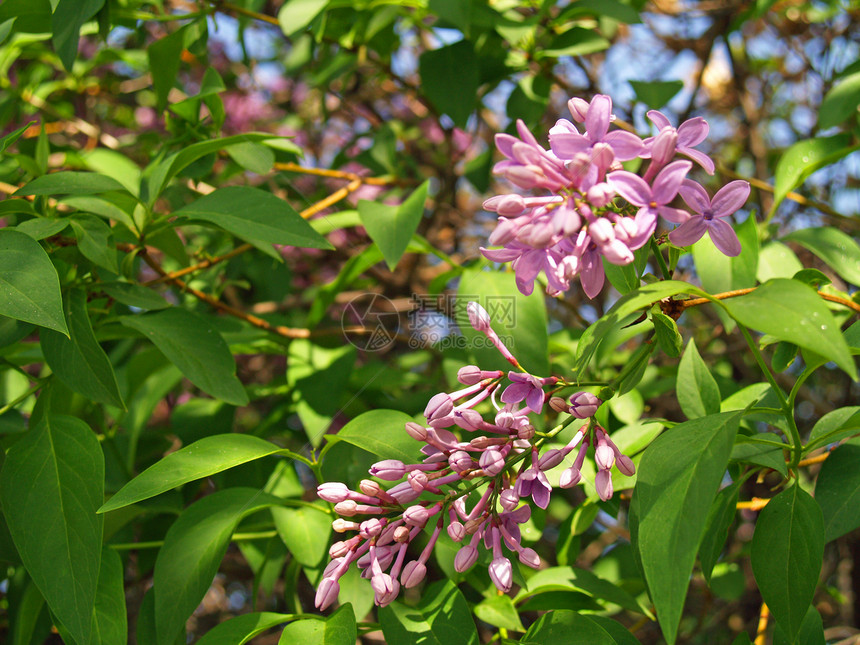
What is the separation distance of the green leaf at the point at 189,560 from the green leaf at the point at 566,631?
1.23 feet

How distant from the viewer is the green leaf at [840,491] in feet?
2.64

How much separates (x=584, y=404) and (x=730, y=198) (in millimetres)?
250

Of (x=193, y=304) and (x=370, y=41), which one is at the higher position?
(x=370, y=41)

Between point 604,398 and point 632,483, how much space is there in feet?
0.79

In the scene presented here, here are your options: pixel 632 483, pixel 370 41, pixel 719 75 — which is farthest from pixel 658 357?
pixel 719 75

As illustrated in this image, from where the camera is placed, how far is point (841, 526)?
80cm

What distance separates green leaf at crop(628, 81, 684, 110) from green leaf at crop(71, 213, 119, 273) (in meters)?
1.12

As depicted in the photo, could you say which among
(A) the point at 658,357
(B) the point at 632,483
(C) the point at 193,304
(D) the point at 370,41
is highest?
(D) the point at 370,41

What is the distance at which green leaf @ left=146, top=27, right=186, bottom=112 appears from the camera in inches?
53.6

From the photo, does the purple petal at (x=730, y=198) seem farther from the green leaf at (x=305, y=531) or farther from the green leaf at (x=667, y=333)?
the green leaf at (x=305, y=531)

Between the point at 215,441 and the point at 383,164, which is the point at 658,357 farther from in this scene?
the point at 215,441

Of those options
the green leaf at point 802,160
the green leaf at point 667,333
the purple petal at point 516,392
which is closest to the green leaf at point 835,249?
the green leaf at point 802,160

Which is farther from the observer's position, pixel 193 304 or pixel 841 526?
pixel 193 304

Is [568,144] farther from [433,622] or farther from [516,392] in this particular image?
[433,622]
